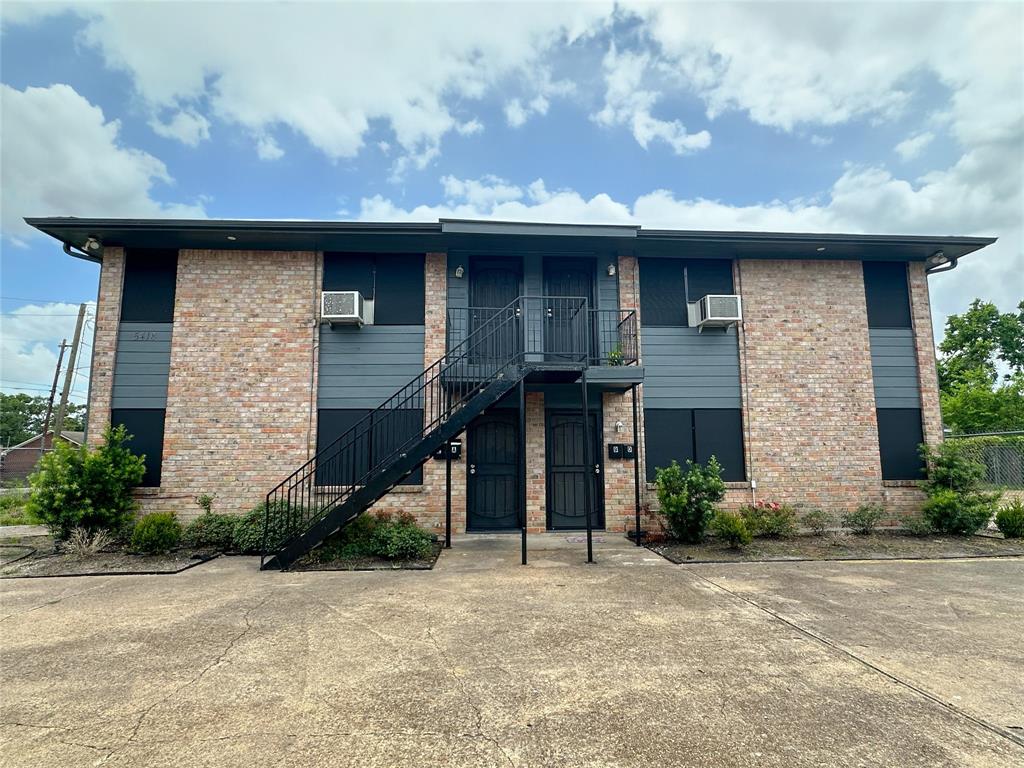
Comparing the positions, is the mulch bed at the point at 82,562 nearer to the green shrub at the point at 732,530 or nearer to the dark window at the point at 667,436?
the dark window at the point at 667,436

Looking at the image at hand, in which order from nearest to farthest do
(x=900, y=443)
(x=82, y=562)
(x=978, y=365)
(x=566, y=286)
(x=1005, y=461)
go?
1. (x=82, y=562)
2. (x=900, y=443)
3. (x=566, y=286)
4. (x=1005, y=461)
5. (x=978, y=365)

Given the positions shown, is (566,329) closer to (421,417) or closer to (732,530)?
Result: (421,417)

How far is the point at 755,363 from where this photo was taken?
8.69 metres

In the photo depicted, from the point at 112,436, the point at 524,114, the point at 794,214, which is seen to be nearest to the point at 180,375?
the point at 112,436

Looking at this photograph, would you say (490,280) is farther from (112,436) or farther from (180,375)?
(112,436)

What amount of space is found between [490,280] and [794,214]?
13.1 metres

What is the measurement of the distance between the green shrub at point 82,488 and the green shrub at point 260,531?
1.90m

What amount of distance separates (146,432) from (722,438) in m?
10.1

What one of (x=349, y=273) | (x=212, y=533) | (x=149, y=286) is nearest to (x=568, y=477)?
(x=349, y=273)

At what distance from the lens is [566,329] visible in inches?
337

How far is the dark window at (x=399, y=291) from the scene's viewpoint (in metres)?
8.48

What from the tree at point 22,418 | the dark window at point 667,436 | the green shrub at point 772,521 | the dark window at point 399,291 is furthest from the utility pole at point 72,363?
the tree at point 22,418

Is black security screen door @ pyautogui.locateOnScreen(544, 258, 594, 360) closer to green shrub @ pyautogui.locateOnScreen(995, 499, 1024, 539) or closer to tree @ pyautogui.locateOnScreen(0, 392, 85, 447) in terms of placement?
green shrub @ pyautogui.locateOnScreen(995, 499, 1024, 539)

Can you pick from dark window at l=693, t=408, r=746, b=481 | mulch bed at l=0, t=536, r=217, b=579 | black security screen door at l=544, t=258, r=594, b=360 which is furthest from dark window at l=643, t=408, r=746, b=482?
mulch bed at l=0, t=536, r=217, b=579
